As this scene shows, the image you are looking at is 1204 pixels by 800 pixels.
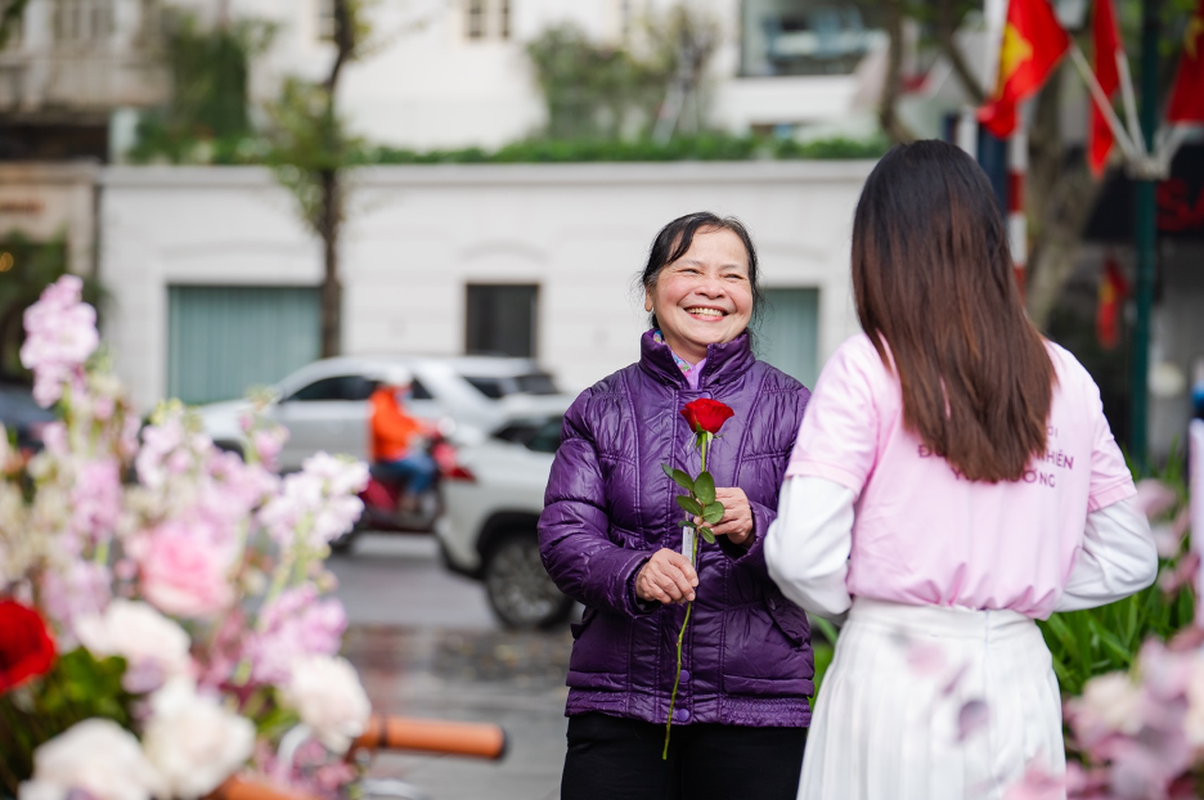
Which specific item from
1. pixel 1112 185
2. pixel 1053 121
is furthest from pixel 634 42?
pixel 1053 121

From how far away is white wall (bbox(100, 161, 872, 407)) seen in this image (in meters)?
24.5

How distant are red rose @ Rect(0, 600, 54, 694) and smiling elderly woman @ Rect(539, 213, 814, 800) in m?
1.55

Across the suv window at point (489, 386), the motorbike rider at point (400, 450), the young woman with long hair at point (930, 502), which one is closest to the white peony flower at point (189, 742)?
the young woman with long hair at point (930, 502)

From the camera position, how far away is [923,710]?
2.24m

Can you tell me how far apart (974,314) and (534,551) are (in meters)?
8.20

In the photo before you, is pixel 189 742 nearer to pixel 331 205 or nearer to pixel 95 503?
pixel 95 503

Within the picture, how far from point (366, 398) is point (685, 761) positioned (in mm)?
14134

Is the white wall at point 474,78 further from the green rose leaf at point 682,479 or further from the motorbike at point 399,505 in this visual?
the green rose leaf at point 682,479

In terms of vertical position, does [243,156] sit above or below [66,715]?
above

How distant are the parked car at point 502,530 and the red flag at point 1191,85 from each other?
4.58 m

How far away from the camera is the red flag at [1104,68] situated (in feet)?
28.4

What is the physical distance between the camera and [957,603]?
2.31 metres

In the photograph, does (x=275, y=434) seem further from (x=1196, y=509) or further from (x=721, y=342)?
(x=1196, y=509)

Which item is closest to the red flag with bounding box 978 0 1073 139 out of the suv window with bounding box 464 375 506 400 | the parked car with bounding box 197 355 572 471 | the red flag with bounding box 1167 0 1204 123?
the red flag with bounding box 1167 0 1204 123
